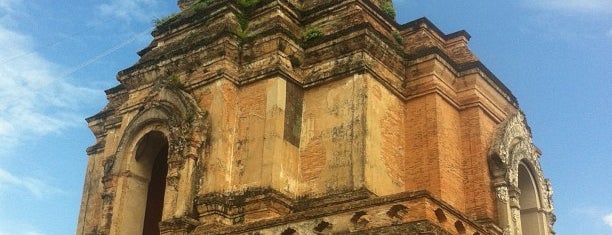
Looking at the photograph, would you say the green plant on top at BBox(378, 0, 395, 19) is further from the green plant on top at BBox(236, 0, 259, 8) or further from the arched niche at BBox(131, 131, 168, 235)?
the arched niche at BBox(131, 131, 168, 235)

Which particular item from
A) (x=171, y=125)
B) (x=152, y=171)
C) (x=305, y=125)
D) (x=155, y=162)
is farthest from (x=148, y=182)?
(x=305, y=125)

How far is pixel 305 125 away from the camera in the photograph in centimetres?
1353

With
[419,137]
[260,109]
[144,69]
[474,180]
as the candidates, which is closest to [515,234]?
[474,180]

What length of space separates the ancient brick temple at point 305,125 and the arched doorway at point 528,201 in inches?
1.1

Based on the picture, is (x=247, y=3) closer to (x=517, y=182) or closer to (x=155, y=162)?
(x=155, y=162)

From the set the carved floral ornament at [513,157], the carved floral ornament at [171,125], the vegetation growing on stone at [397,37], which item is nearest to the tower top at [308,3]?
the vegetation growing on stone at [397,37]

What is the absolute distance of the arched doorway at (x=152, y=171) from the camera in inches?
574

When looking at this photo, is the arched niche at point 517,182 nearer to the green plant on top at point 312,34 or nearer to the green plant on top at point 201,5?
the green plant on top at point 312,34

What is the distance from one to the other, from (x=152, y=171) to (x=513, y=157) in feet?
24.3

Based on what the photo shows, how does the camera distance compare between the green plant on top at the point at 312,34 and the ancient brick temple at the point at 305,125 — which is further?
the green plant on top at the point at 312,34

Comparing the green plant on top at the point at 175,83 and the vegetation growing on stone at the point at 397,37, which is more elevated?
the vegetation growing on stone at the point at 397,37

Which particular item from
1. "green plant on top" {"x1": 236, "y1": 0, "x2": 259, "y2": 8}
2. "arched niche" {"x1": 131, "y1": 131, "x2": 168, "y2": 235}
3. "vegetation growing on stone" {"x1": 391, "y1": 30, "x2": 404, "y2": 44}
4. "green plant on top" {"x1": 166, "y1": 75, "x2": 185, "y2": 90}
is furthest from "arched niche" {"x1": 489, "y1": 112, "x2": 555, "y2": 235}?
"arched niche" {"x1": 131, "y1": 131, "x2": 168, "y2": 235}

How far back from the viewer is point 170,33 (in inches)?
633

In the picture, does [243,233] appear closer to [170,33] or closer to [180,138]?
[180,138]
